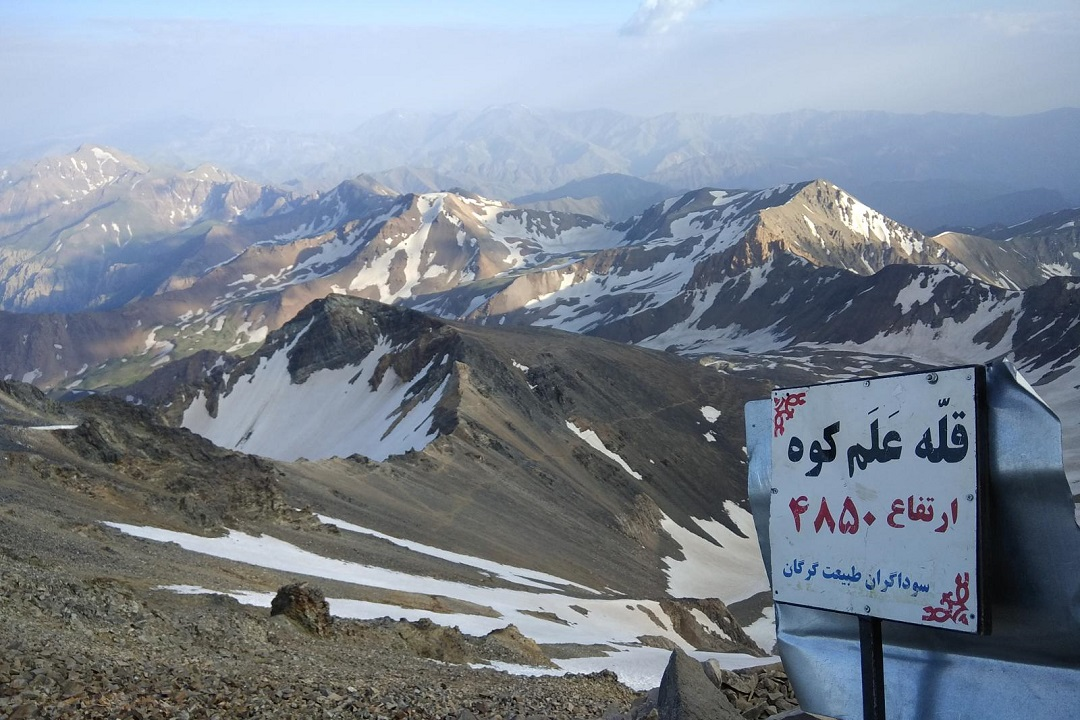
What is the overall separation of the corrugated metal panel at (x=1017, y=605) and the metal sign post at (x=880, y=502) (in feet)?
0.47

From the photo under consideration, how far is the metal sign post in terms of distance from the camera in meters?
4.62

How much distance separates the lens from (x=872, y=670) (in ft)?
16.3

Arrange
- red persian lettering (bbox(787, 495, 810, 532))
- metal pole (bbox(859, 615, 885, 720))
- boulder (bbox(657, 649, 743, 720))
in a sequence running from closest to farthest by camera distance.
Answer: metal pole (bbox(859, 615, 885, 720))
red persian lettering (bbox(787, 495, 810, 532))
boulder (bbox(657, 649, 743, 720))

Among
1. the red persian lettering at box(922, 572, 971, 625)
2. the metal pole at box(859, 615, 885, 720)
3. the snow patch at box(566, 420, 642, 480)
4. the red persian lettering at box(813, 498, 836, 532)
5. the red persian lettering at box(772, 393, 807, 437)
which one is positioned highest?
the red persian lettering at box(772, 393, 807, 437)

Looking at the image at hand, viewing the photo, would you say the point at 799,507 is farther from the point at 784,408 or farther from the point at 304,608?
the point at 304,608

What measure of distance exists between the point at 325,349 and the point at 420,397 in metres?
28.7

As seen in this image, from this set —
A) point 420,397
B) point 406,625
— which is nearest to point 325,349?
point 420,397

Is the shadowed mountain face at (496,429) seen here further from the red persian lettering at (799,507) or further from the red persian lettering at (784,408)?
the red persian lettering at (799,507)

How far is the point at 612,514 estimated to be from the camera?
70062 mm

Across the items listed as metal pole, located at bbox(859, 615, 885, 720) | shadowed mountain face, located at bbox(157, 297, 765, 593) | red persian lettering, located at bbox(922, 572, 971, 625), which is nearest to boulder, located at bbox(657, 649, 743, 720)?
metal pole, located at bbox(859, 615, 885, 720)

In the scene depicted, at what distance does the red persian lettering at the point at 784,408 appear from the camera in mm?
5594

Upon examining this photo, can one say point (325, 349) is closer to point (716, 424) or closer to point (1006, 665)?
point (716, 424)

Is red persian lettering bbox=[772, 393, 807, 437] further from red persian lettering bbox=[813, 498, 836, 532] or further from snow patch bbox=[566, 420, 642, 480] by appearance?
snow patch bbox=[566, 420, 642, 480]

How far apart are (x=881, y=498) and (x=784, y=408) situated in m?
0.91
